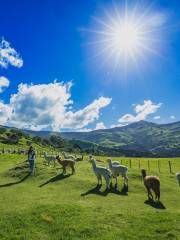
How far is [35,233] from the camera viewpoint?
17016 millimetres

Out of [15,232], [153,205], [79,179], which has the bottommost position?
[15,232]

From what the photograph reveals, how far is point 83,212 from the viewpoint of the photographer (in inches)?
789

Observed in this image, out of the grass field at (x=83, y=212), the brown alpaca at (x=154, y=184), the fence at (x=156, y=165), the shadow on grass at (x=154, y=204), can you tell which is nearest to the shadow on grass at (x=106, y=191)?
the grass field at (x=83, y=212)

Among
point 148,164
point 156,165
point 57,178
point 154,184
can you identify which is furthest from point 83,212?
point 156,165

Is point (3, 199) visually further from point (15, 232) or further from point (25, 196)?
point (15, 232)

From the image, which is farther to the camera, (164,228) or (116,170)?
(116,170)

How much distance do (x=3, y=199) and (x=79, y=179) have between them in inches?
374

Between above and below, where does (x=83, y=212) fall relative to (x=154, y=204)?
below

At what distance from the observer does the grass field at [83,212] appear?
1698cm

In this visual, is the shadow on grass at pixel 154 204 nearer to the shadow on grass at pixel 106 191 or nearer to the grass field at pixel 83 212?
the grass field at pixel 83 212

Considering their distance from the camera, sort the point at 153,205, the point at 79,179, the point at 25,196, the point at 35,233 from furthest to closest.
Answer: the point at 79,179, the point at 25,196, the point at 153,205, the point at 35,233

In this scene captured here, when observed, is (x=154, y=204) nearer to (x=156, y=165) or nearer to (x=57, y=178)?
(x=57, y=178)

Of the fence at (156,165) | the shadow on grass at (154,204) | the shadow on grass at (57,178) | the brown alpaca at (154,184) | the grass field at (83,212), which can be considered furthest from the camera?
the fence at (156,165)

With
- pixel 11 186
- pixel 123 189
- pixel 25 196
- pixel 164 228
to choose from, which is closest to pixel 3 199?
pixel 25 196
